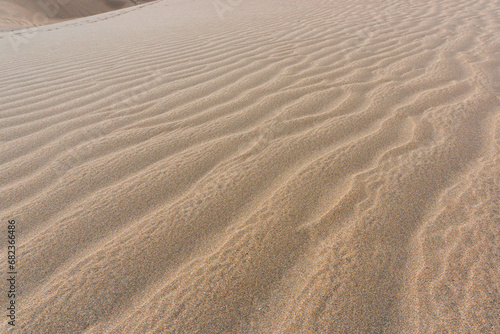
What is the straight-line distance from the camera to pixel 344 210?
115 centimetres

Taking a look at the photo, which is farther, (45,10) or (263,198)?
(45,10)

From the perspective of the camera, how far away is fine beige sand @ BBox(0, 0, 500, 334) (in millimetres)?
862

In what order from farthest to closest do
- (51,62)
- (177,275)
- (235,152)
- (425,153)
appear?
(51,62), (235,152), (425,153), (177,275)

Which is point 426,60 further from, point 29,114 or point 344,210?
point 29,114

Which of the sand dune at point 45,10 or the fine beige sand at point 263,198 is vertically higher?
the sand dune at point 45,10

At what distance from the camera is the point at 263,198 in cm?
126

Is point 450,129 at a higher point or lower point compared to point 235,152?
lower

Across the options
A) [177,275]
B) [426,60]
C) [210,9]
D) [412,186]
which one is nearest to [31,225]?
[177,275]

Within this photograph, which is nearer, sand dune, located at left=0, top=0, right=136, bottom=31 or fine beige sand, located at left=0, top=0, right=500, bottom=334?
fine beige sand, located at left=0, top=0, right=500, bottom=334

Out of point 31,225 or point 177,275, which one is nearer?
point 177,275

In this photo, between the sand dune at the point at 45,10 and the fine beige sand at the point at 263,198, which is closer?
the fine beige sand at the point at 263,198

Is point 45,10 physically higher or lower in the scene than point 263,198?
higher

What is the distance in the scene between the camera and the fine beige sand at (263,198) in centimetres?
86

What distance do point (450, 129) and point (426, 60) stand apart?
137 centimetres
